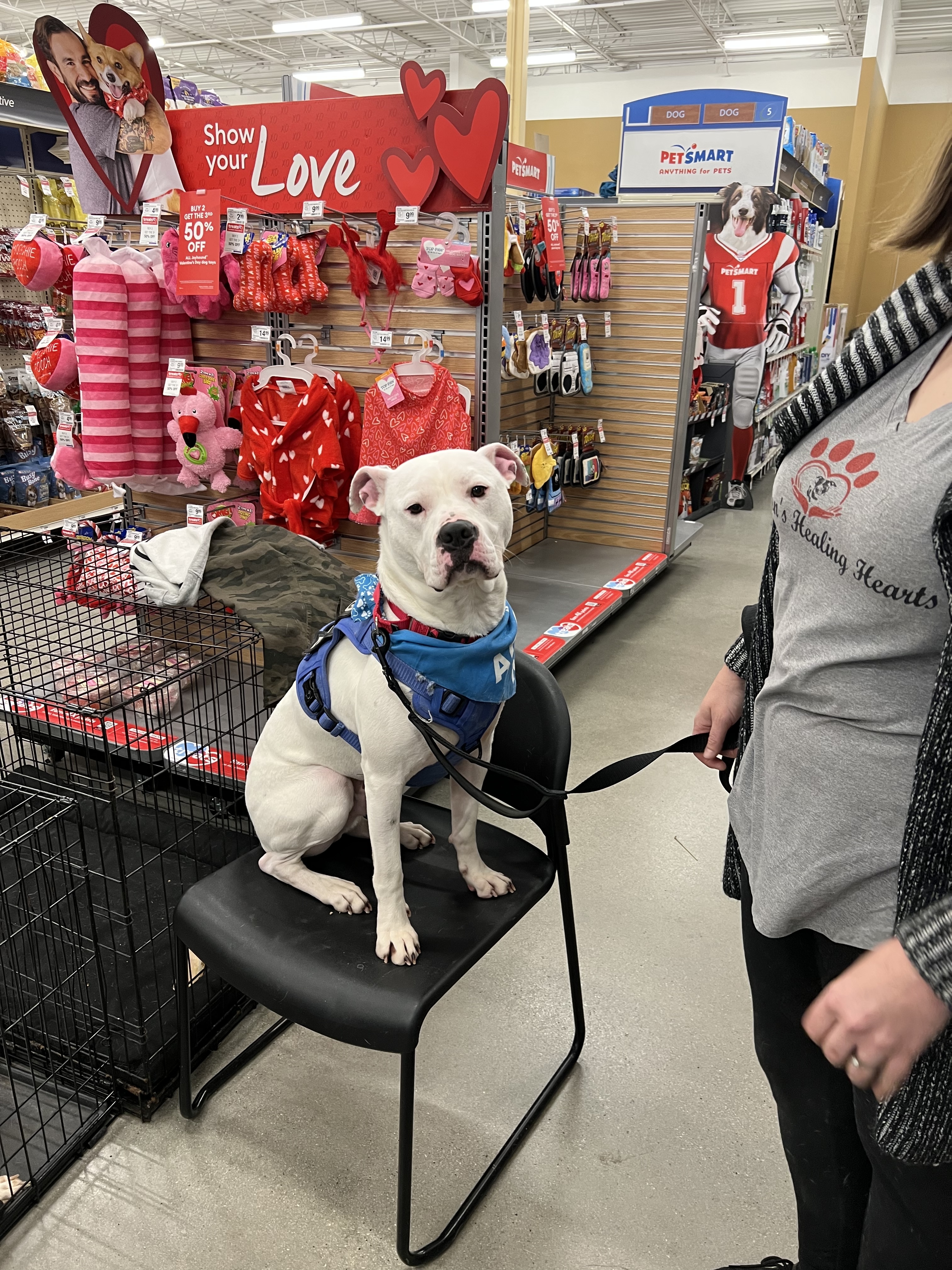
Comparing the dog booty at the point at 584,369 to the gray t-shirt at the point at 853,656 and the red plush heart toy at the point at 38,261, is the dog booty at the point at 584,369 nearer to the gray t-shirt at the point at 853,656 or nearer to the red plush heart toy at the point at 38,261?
the red plush heart toy at the point at 38,261

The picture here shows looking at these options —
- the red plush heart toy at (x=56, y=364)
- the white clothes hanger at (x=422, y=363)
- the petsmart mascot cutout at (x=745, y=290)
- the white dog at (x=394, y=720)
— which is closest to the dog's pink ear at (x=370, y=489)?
the white dog at (x=394, y=720)

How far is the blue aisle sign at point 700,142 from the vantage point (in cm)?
643

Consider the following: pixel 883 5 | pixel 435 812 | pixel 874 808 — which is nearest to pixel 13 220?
pixel 435 812

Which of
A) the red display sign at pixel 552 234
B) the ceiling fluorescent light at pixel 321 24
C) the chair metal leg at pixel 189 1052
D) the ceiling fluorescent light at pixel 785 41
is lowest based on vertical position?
the chair metal leg at pixel 189 1052

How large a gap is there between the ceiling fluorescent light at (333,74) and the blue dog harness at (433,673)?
16.4 metres

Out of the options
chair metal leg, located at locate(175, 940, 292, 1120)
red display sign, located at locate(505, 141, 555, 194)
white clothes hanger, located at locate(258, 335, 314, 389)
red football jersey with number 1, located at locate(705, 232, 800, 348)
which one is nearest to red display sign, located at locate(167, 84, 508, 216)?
white clothes hanger, located at locate(258, 335, 314, 389)

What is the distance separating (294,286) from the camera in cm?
331

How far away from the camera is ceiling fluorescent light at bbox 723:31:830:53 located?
42.6 feet

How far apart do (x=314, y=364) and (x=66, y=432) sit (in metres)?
0.99

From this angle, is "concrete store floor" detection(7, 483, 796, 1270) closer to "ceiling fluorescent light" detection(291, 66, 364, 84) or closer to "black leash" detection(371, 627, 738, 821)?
"black leash" detection(371, 627, 738, 821)

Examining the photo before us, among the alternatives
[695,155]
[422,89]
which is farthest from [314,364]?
[695,155]

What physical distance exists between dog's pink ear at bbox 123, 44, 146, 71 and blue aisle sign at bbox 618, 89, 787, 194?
4.60 meters

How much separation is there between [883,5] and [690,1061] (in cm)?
1485

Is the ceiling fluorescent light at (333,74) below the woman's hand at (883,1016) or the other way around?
the other way around
